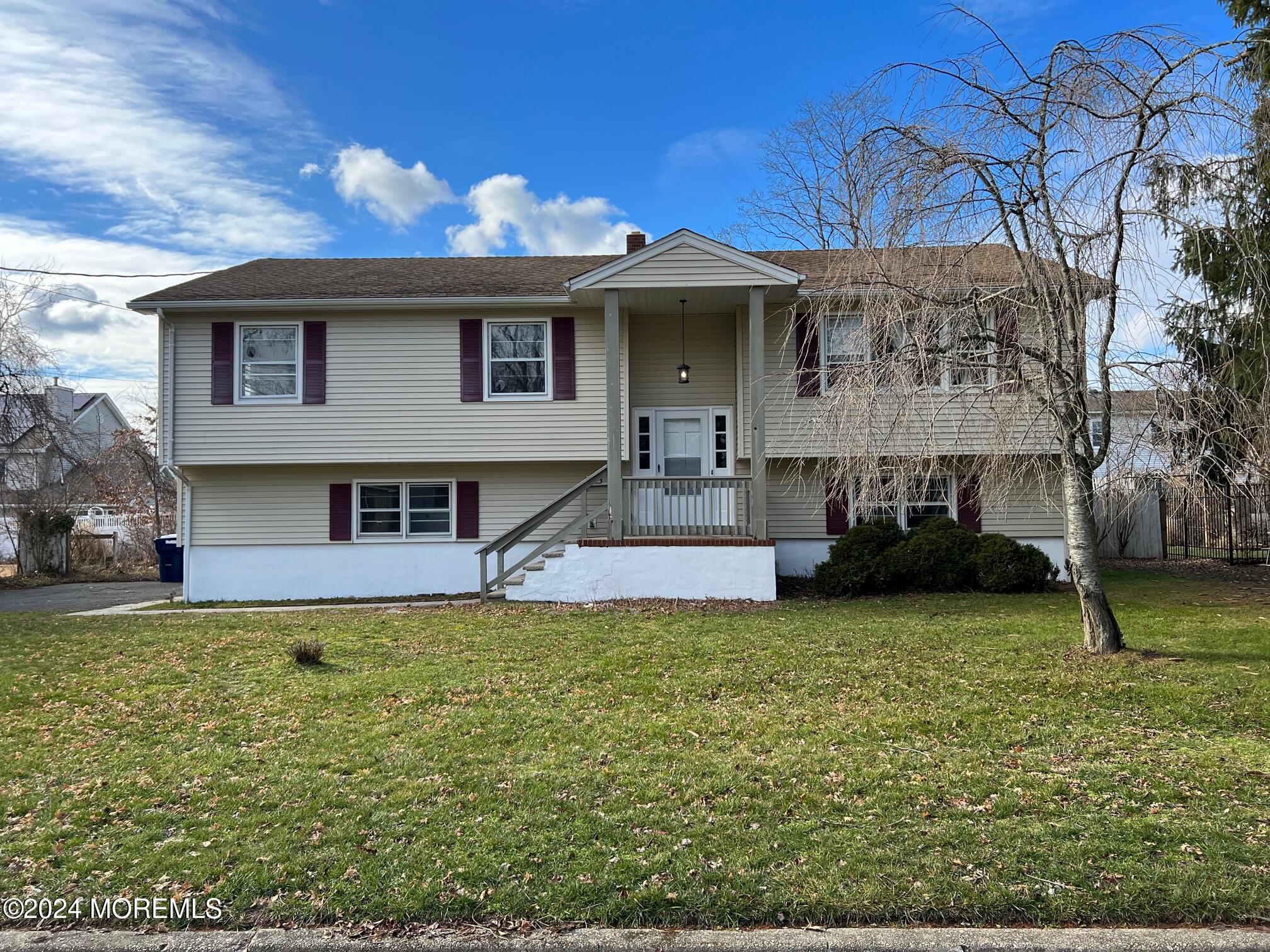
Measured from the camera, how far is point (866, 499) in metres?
8.23

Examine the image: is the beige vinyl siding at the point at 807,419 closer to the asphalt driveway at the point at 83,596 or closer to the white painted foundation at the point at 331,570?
the white painted foundation at the point at 331,570

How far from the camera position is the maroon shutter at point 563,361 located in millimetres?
14438

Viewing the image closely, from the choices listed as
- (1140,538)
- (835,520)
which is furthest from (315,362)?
(1140,538)

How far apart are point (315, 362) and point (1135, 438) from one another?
42.1 feet

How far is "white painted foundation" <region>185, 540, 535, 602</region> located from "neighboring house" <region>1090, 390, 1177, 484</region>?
10.2m

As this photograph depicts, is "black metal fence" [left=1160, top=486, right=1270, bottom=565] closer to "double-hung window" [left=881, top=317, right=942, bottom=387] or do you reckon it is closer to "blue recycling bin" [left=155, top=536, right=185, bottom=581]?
"double-hung window" [left=881, top=317, right=942, bottom=387]

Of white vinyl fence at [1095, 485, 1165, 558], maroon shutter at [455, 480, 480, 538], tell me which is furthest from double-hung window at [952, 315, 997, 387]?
white vinyl fence at [1095, 485, 1165, 558]

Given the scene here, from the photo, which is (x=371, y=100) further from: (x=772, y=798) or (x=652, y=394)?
(x=772, y=798)

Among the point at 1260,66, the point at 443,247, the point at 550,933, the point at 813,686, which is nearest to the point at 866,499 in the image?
the point at 813,686

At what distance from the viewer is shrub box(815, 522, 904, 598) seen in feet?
41.0

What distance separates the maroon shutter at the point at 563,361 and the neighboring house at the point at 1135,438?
29.5 ft

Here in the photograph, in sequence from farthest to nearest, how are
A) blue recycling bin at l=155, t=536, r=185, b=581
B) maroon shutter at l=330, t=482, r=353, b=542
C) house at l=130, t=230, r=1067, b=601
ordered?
blue recycling bin at l=155, t=536, r=185, b=581 < maroon shutter at l=330, t=482, r=353, b=542 < house at l=130, t=230, r=1067, b=601

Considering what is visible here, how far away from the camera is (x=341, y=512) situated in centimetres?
1507

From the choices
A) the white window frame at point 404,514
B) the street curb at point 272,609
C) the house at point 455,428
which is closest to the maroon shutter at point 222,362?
the house at point 455,428
